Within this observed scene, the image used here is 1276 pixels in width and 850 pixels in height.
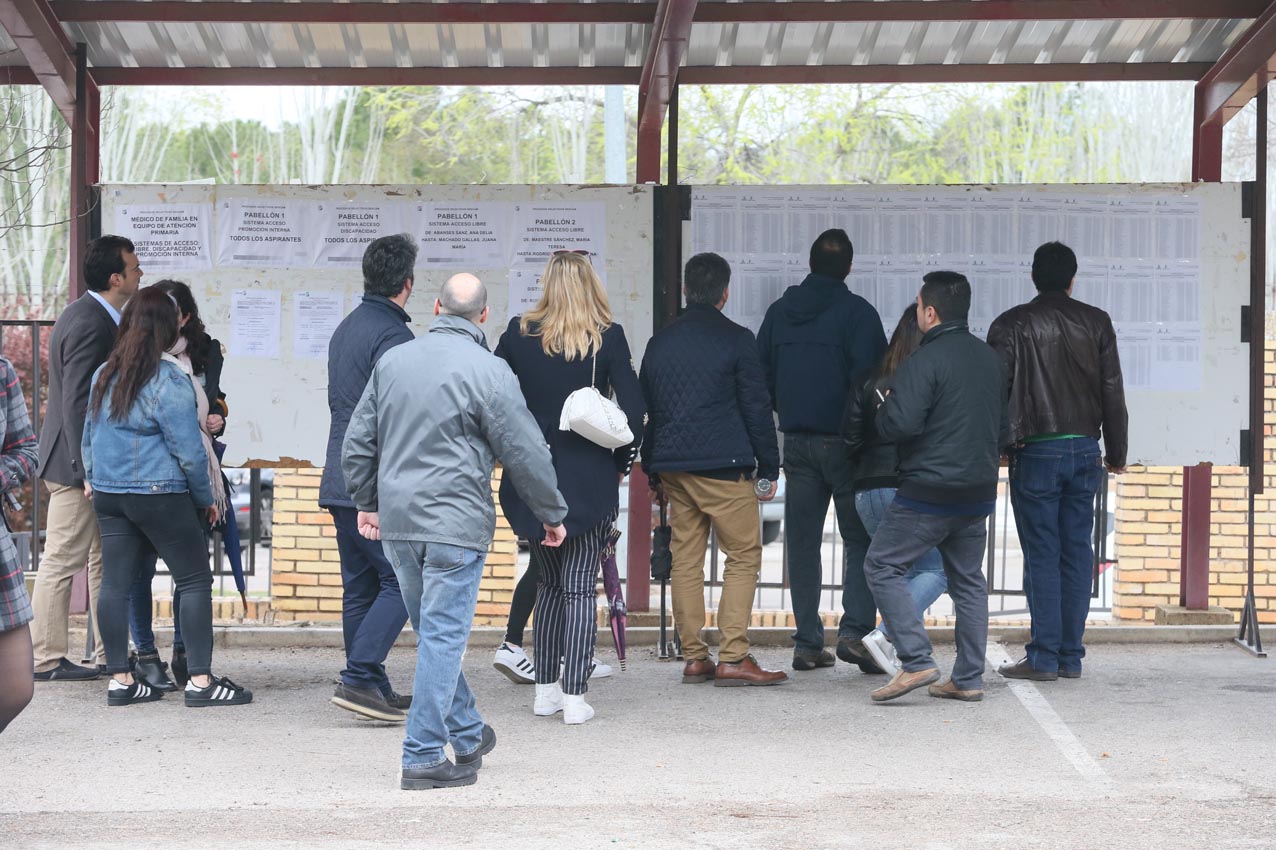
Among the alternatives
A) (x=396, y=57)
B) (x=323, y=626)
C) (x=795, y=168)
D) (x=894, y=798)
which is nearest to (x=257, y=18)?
(x=396, y=57)

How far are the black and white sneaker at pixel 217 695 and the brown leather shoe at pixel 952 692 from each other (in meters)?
2.90

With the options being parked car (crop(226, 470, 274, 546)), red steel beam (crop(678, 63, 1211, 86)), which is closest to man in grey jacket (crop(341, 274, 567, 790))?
red steel beam (crop(678, 63, 1211, 86))

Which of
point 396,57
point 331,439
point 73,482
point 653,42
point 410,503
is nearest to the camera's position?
point 410,503

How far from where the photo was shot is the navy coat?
18.4 ft

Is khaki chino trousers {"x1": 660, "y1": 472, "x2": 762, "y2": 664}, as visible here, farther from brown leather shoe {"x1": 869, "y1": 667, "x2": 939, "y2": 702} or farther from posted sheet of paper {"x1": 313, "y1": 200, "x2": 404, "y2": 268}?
posted sheet of paper {"x1": 313, "y1": 200, "x2": 404, "y2": 268}

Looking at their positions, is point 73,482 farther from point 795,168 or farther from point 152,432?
point 795,168

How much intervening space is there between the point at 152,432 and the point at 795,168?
21.4 metres

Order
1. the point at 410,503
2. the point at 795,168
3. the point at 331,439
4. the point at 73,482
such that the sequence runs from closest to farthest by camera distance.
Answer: the point at 410,503
the point at 331,439
the point at 73,482
the point at 795,168

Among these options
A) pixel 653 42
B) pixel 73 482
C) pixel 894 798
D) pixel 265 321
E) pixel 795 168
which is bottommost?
pixel 894 798

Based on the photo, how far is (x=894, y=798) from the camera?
4816 millimetres

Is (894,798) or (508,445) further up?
(508,445)

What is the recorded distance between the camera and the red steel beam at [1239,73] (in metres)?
6.82

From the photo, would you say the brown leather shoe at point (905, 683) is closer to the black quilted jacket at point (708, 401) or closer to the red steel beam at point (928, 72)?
the black quilted jacket at point (708, 401)

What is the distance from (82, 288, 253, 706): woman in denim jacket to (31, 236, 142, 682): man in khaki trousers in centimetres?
33
